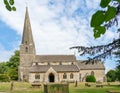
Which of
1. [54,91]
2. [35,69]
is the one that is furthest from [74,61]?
[54,91]

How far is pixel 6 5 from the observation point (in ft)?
8.98

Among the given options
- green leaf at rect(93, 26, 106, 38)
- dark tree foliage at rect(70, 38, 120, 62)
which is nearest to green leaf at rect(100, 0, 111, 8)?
green leaf at rect(93, 26, 106, 38)

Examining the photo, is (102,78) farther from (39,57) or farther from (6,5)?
(6,5)

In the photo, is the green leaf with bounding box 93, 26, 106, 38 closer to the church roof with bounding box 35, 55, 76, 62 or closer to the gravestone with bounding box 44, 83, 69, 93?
the gravestone with bounding box 44, 83, 69, 93

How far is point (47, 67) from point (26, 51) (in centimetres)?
734

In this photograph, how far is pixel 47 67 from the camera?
264 feet

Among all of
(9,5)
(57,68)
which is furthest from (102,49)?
(57,68)

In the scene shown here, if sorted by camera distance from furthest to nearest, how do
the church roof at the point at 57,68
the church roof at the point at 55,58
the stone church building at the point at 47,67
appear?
1. the church roof at the point at 55,58
2. the church roof at the point at 57,68
3. the stone church building at the point at 47,67

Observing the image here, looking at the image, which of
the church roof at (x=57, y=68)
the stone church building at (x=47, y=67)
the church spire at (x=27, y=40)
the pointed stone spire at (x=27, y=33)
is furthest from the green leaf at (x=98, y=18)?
the pointed stone spire at (x=27, y=33)

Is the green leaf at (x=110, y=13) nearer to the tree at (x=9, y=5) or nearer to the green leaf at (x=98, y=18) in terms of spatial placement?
the green leaf at (x=98, y=18)

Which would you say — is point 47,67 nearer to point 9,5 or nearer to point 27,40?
point 27,40

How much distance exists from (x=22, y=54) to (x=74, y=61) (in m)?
13.6

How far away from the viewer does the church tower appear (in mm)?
80500

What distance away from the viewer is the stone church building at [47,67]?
7800cm
